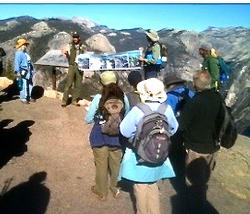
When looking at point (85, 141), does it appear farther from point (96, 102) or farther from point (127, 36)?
point (127, 36)

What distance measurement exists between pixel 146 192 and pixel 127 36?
140ft

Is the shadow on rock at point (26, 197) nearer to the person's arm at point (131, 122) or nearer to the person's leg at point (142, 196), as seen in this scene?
the person's leg at point (142, 196)

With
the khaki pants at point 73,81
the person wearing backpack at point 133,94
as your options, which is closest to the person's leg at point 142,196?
the person wearing backpack at point 133,94

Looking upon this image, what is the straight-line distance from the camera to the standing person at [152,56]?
8.86 meters

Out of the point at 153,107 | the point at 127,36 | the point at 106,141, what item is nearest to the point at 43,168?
the point at 106,141

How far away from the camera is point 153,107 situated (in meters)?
4.93

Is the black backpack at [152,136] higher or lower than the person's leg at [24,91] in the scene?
higher

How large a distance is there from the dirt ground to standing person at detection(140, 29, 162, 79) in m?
2.35

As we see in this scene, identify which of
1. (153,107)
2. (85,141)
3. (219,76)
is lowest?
(85,141)

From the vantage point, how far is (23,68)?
11320mm

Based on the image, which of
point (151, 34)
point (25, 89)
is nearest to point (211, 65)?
point (151, 34)

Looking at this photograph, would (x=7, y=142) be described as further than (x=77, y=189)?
Yes

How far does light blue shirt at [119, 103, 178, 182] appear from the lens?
495 cm

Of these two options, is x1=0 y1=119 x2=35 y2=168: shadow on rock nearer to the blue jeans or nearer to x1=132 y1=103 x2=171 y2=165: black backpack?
the blue jeans
